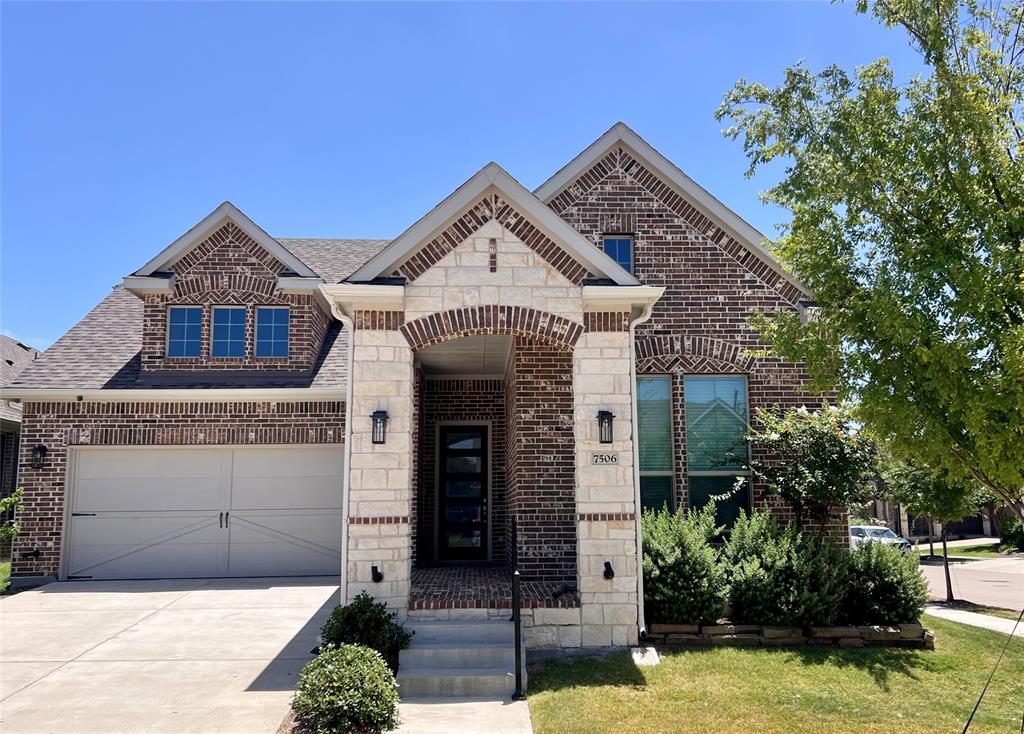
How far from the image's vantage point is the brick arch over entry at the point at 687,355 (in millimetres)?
11234

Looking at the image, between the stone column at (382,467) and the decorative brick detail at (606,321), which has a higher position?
the decorative brick detail at (606,321)

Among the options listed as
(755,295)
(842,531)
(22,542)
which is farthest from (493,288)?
(22,542)

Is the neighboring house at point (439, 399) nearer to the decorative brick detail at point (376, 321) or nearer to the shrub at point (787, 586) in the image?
the decorative brick detail at point (376, 321)

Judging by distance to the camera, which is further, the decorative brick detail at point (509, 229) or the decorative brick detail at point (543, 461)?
the decorative brick detail at point (543, 461)

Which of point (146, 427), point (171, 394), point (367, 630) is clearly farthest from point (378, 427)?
point (146, 427)

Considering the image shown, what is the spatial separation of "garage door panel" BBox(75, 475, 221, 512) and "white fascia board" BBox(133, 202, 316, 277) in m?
4.12

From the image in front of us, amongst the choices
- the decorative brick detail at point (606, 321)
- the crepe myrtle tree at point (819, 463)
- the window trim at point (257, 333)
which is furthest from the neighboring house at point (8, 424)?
the crepe myrtle tree at point (819, 463)

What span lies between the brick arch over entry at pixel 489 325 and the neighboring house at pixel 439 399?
3 centimetres

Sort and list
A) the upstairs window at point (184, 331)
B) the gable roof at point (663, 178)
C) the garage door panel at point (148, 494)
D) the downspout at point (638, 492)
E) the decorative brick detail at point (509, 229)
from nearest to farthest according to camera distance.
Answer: the downspout at point (638, 492) → the decorative brick detail at point (509, 229) → the gable roof at point (663, 178) → the garage door panel at point (148, 494) → the upstairs window at point (184, 331)

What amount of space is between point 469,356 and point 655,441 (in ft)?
10.3

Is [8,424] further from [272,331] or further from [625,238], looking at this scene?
[625,238]

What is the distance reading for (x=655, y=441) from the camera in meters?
11.2

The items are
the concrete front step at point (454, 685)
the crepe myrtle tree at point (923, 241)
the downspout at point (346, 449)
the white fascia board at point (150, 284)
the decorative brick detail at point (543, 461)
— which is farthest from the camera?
the white fascia board at point (150, 284)

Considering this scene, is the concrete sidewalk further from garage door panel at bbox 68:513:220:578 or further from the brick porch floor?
garage door panel at bbox 68:513:220:578
